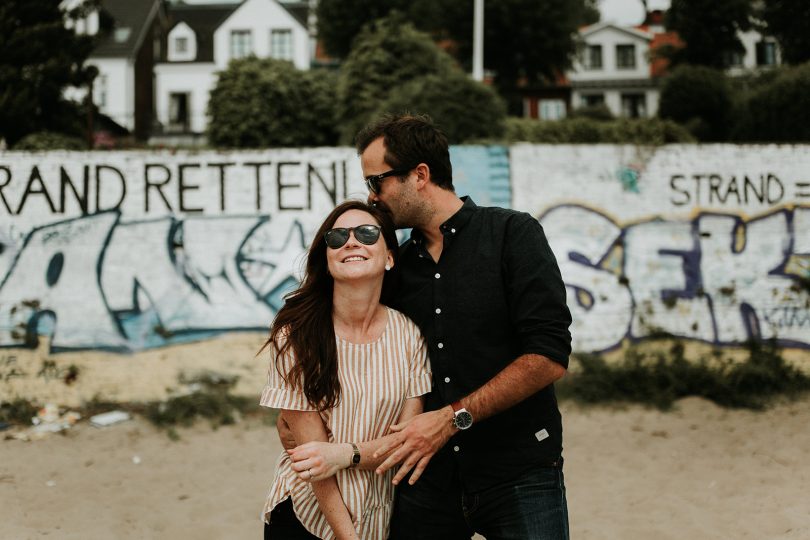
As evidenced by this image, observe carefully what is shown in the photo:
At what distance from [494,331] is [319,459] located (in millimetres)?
674

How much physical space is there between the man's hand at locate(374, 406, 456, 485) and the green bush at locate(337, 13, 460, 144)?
13.8 meters

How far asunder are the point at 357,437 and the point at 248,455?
149 inches

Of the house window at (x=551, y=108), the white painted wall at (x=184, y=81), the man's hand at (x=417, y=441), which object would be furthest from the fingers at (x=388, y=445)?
the house window at (x=551, y=108)

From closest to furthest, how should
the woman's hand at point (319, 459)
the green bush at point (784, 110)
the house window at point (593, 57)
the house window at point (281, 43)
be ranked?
the woman's hand at point (319, 459) < the green bush at point (784, 110) < the house window at point (281, 43) < the house window at point (593, 57)

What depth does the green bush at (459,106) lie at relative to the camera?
9695 millimetres

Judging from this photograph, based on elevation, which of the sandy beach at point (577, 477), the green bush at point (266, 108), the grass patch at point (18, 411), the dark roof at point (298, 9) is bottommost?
the sandy beach at point (577, 477)

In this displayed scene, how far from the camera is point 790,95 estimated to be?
11789 mm

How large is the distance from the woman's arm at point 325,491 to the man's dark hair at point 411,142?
864 millimetres

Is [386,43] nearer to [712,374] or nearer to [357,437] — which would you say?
[712,374]

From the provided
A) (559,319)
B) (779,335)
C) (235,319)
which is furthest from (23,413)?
(779,335)

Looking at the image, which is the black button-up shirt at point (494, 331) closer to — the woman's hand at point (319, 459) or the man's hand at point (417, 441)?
the man's hand at point (417, 441)

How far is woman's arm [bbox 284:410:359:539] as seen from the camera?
218 cm

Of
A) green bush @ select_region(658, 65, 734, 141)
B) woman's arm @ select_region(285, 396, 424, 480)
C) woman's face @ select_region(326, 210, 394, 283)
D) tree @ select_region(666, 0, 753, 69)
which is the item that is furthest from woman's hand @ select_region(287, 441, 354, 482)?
tree @ select_region(666, 0, 753, 69)

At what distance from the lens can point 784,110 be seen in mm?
11891
